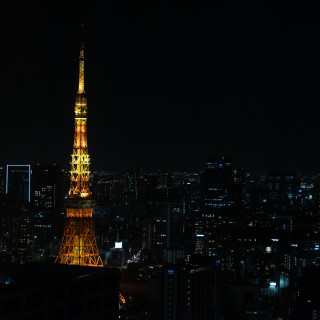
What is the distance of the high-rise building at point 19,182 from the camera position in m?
17.6

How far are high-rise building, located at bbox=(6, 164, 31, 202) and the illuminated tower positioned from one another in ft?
29.7

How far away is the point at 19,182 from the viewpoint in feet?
58.7

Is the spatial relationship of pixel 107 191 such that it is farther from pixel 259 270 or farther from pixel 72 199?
pixel 72 199

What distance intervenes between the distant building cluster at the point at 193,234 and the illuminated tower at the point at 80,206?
1006 millimetres

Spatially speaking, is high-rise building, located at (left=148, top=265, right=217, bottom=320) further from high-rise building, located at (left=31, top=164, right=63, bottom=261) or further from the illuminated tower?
high-rise building, located at (left=31, top=164, right=63, bottom=261)

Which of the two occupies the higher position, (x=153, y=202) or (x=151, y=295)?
(x=153, y=202)

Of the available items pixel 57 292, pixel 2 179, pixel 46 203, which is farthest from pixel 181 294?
pixel 2 179

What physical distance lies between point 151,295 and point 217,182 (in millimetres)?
12193

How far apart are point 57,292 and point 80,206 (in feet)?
16.8

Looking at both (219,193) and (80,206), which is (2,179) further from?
(80,206)

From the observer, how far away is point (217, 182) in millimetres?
22484

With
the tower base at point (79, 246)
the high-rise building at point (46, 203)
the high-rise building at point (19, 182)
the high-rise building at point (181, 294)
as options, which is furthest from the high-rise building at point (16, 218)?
the tower base at point (79, 246)

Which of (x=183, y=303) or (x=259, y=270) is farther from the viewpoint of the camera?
(x=259, y=270)

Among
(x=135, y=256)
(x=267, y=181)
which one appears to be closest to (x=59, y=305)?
(x=135, y=256)
